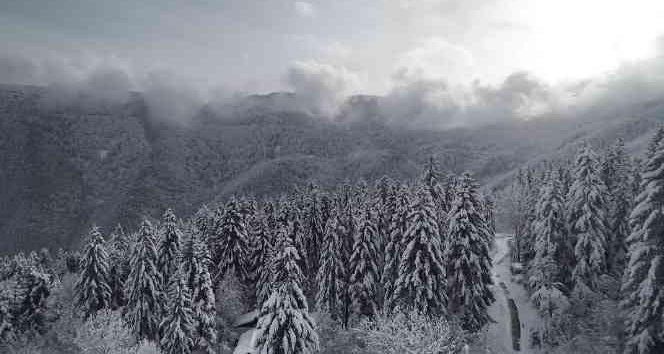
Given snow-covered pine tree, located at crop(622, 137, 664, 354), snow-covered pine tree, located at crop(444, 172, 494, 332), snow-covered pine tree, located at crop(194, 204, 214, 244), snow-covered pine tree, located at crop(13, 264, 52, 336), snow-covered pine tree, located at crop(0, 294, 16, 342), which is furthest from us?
snow-covered pine tree, located at crop(194, 204, 214, 244)

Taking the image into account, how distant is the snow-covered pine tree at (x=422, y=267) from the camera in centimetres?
3953

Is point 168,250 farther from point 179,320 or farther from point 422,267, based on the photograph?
point 422,267

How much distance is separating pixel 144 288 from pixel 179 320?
11472 mm

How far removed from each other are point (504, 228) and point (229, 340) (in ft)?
360

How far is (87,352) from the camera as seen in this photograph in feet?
134

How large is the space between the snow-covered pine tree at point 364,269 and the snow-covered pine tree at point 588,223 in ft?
69.8

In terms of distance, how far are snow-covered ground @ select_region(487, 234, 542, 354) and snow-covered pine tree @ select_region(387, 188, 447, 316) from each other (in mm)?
7202

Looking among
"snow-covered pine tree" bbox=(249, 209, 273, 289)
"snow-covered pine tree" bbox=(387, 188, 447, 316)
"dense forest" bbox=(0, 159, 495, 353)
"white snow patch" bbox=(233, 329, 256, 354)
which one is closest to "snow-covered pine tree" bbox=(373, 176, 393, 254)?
"dense forest" bbox=(0, 159, 495, 353)

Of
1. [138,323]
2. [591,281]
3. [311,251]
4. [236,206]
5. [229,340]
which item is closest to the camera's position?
[591,281]

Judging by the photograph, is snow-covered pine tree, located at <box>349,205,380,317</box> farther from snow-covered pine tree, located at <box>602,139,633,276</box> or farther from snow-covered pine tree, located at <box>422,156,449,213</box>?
snow-covered pine tree, located at <box>602,139,633,276</box>

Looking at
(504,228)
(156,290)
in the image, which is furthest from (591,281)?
(504,228)

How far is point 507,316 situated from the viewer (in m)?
55.8

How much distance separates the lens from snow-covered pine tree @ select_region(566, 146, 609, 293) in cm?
4312

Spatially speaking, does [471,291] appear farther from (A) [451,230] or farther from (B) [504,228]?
(B) [504,228]
